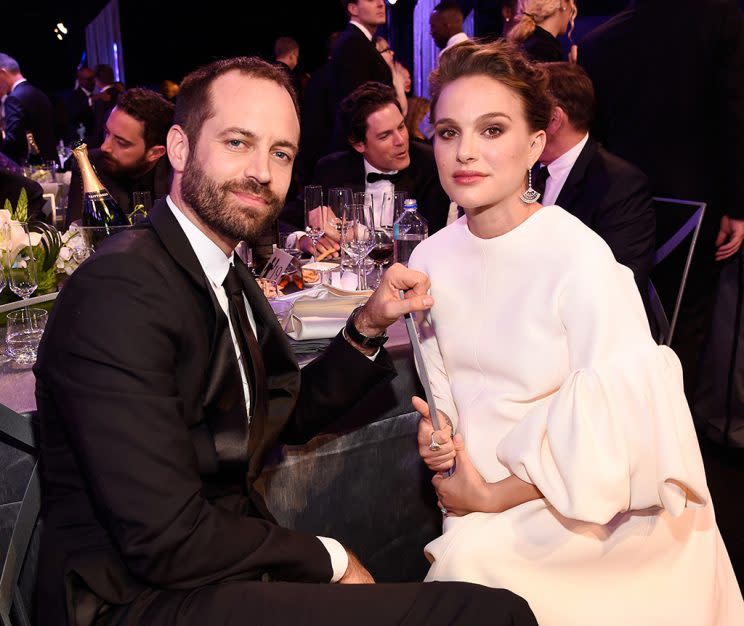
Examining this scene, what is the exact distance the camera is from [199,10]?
45.3 feet


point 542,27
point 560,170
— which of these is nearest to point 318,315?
point 560,170

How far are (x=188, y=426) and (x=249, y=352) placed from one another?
188mm

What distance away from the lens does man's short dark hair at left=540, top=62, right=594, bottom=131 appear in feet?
9.38

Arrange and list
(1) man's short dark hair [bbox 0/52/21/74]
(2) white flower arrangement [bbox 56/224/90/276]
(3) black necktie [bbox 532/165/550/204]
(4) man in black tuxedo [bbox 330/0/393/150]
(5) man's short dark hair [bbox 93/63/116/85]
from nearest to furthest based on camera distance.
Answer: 1. (2) white flower arrangement [bbox 56/224/90/276]
2. (3) black necktie [bbox 532/165/550/204]
3. (4) man in black tuxedo [bbox 330/0/393/150]
4. (1) man's short dark hair [bbox 0/52/21/74]
5. (5) man's short dark hair [bbox 93/63/116/85]

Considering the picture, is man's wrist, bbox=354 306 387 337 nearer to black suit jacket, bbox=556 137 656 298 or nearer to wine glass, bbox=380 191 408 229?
black suit jacket, bbox=556 137 656 298

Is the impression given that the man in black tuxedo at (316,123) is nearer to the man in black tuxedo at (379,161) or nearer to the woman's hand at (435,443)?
the man in black tuxedo at (379,161)

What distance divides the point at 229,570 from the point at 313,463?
85cm

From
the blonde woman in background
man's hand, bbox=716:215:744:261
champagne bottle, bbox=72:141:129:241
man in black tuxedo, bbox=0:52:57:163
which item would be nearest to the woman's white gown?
champagne bottle, bbox=72:141:129:241

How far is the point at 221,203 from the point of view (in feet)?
5.11

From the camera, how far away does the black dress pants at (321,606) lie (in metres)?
1.28

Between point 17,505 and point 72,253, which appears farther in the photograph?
point 72,253

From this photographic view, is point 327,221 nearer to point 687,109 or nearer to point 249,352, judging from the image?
point 249,352

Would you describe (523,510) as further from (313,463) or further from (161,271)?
(161,271)

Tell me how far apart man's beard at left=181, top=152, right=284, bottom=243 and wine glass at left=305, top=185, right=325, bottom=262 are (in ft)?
4.38
